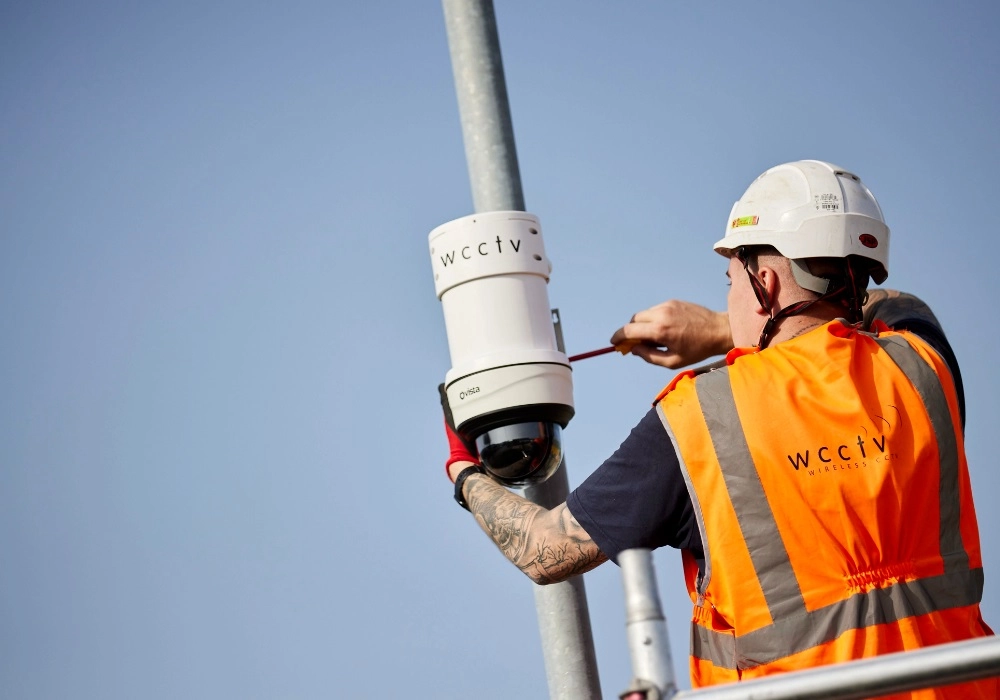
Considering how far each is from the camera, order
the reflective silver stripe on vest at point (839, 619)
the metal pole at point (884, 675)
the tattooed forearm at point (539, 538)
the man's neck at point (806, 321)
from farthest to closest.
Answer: the man's neck at point (806, 321), the tattooed forearm at point (539, 538), the reflective silver stripe on vest at point (839, 619), the metal pole at point (884, 675)

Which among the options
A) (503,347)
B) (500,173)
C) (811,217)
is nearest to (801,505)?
(811,217)

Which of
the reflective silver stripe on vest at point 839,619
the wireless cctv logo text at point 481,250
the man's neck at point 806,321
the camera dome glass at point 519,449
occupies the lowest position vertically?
the reflective silver stripe on vest at point 839,619

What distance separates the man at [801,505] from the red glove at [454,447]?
0.53 m

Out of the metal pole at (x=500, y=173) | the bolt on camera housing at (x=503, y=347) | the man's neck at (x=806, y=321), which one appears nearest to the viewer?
the man's neck at (x=806, y=321)

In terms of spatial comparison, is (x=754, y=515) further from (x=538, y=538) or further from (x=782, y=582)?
(x=538, y=538)

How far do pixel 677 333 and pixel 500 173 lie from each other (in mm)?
752

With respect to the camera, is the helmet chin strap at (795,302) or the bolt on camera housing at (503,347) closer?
the helmet chin strap at (795,302)

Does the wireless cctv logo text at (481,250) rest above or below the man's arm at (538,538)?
above

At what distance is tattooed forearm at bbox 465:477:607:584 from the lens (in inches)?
111

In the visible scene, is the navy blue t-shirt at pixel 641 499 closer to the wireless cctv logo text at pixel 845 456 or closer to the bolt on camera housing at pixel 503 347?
the wireless cctv logo text at pixel 845 456

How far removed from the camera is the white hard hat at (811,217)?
3.00 meters

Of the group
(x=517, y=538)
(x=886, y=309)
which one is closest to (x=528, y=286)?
(x=517, y=538)

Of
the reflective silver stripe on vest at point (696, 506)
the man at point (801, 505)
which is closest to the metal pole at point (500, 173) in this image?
the man at point (801, 505)

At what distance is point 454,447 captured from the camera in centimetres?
349
